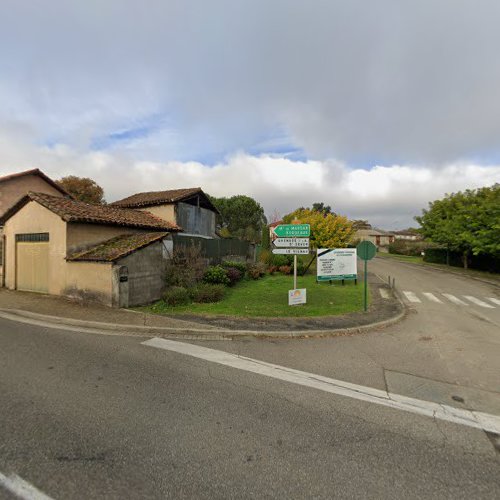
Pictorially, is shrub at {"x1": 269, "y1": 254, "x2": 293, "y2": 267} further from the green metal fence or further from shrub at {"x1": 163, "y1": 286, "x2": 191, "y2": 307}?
shrub at {"x1": 163, "y1": 286, "x2": 191, "y2": 307}

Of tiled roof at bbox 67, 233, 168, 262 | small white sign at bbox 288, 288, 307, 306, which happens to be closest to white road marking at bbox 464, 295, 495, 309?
small white sign at bbox 288, 288, 307, 306

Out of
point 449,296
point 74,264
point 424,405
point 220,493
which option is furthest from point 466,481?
point 449,296

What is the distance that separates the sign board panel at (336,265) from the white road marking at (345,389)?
9.75 metres

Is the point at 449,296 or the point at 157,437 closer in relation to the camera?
the point at 157,437

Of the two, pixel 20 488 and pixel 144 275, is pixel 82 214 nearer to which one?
pixel 144 275

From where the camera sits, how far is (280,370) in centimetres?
486

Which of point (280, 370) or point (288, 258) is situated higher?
point (288, 258)

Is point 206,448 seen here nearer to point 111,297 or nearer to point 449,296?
point 111,297

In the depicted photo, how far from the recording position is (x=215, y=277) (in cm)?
1291

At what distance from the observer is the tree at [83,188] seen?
33469 millimetres

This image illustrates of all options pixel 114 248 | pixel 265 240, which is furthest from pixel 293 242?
pixel 265 240

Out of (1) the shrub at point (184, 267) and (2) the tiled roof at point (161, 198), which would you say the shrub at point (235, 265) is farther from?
(2) the tiled roof at point (161, 198)

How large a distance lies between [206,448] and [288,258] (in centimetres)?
1791

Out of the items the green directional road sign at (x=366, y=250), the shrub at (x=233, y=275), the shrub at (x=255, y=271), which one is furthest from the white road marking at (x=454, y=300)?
the shrub at (x=233, y=275)
